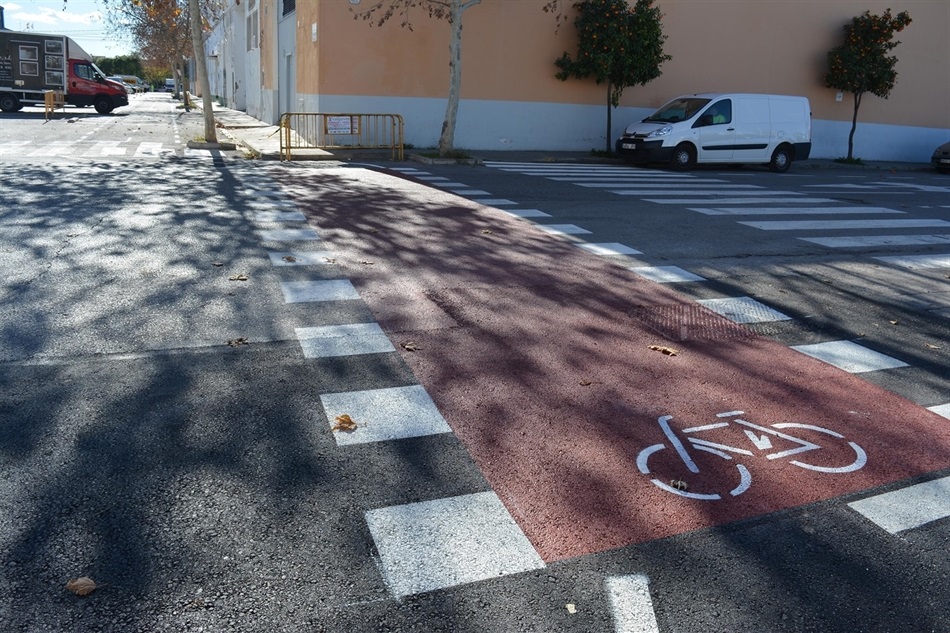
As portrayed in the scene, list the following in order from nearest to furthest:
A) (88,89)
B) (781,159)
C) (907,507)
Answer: (907,507), (781,159), (88,89)

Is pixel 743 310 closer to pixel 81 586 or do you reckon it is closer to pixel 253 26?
pixel 81 586

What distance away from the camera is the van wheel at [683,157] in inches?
768

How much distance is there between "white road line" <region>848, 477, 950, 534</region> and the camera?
3561 millimetres

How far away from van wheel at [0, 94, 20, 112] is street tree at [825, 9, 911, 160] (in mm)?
32171

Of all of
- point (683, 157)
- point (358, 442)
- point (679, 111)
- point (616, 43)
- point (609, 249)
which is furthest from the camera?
point (616, 43)

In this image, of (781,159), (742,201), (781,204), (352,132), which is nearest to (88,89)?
(352,132)

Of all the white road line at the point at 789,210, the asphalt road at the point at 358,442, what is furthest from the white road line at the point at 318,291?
the white road line at the point at 789,210

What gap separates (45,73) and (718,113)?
29.5 metres

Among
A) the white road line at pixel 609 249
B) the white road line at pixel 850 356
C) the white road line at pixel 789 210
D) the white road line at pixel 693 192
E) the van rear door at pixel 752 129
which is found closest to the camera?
the white road line at pixel 850 356

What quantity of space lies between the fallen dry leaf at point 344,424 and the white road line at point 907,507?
2465 mm

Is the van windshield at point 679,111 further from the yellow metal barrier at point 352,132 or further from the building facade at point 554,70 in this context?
the yellow metal barrier at point 352,132

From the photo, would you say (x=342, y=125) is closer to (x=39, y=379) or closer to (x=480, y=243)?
(x=480, y=243)

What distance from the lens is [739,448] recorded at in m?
4.18

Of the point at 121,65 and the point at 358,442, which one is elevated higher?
the point at 121,65
